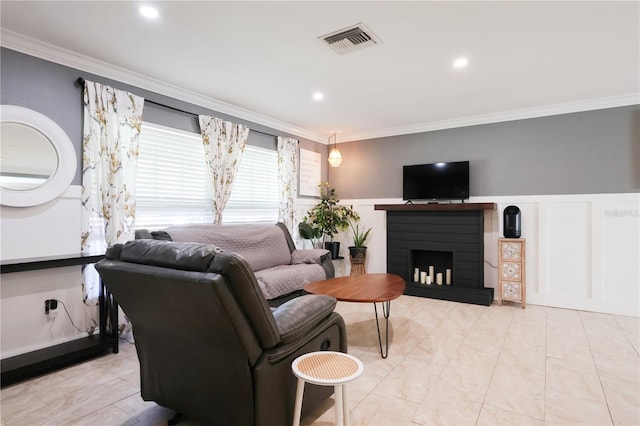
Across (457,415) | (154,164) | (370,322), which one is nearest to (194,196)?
(154,164)

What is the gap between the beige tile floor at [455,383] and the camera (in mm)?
1870

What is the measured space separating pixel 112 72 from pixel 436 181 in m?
3.99

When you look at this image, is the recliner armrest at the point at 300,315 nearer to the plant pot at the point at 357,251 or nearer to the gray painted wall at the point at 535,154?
the plant pot at the point at 357,251

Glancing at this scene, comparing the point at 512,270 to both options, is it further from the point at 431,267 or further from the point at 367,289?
the point at 367,289

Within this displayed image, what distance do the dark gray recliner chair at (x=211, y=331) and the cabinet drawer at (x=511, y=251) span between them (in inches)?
125

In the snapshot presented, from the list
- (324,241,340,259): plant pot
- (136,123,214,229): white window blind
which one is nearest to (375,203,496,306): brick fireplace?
(324,241,340,259): plant pot

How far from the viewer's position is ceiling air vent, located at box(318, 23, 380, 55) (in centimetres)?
239

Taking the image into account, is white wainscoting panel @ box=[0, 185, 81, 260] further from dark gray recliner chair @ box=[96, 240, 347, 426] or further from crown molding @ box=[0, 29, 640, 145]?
dark gray recliner chair @ box=[96, 240, 347, 426]

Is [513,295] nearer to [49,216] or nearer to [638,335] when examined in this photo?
[638,335]

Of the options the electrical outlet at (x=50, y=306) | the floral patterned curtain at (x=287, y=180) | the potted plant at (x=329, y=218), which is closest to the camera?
the electrical outlet at (x=50, y=306)

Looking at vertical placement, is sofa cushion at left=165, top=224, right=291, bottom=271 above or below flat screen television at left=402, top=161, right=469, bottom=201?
below

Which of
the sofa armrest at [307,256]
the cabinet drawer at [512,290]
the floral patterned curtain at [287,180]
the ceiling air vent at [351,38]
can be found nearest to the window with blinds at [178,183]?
the floral patterned curtain at [287,180]

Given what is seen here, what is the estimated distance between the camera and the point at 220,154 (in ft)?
12.9

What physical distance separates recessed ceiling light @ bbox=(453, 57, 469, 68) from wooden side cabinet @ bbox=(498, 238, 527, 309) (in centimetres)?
221
